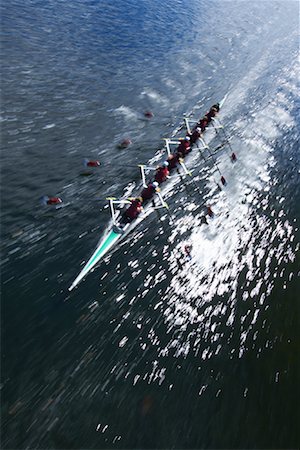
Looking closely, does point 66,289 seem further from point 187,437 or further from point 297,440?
point 297,440

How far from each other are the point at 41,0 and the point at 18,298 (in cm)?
5377

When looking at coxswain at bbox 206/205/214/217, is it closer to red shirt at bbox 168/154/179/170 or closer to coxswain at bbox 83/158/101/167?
red shirt at bbox 168/154/179/170

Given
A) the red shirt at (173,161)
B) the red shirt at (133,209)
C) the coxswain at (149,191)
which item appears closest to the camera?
the red shirt at (133,209)

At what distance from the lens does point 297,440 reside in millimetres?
19766

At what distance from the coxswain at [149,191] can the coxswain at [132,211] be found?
75.0 inches

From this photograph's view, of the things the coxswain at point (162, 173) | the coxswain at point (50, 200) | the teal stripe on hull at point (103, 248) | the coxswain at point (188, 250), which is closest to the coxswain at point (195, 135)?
the coxswain at point (162, 173)

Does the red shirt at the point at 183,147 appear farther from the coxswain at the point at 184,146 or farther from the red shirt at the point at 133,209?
the red shirt at the point at 133,209

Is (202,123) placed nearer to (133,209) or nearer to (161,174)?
(161,174)

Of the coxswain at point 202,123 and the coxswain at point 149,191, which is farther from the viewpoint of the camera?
the coxswain at point 202,123

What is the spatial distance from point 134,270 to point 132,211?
4917 millimetres

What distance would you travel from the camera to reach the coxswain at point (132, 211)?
1066 inches

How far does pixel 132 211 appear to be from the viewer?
1068 inches

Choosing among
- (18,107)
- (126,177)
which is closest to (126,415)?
(126,177)

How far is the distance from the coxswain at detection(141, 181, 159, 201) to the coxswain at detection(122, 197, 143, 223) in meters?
1.91
